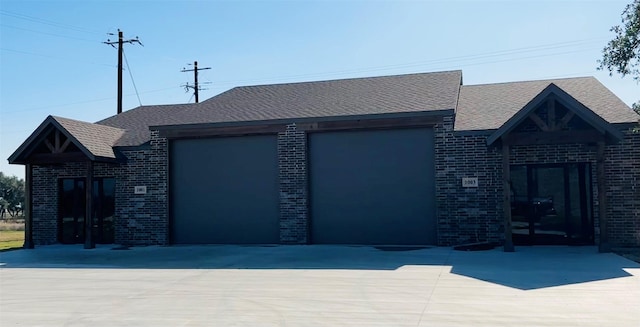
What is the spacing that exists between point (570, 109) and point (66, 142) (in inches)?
574

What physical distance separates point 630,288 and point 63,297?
30.8 feet

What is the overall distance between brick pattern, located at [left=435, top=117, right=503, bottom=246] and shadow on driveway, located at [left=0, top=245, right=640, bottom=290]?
1011mm

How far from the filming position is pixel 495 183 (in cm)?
1586

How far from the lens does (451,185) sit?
53.0 feet

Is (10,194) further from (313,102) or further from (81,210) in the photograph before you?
(313,102)

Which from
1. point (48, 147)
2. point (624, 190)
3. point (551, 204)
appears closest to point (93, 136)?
point (48, 147)

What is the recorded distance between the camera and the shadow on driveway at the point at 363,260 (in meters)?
10.7

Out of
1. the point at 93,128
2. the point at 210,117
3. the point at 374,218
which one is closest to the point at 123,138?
the point at 93,128

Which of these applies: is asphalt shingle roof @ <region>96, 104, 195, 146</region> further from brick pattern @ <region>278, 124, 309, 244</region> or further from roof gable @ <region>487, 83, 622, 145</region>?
roof gable @ <region>487, 83, 622, 145</region>

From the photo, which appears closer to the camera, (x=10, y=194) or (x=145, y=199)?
(x=145, y=199)

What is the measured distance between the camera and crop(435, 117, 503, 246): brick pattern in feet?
52.0

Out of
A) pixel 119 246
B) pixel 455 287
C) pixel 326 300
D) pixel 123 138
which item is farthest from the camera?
pixel 123 138

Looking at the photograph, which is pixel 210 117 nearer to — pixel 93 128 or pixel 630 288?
pixel 93 128

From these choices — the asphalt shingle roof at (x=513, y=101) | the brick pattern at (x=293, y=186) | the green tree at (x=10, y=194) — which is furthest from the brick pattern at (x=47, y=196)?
the green tree at (x=10, y=194)
